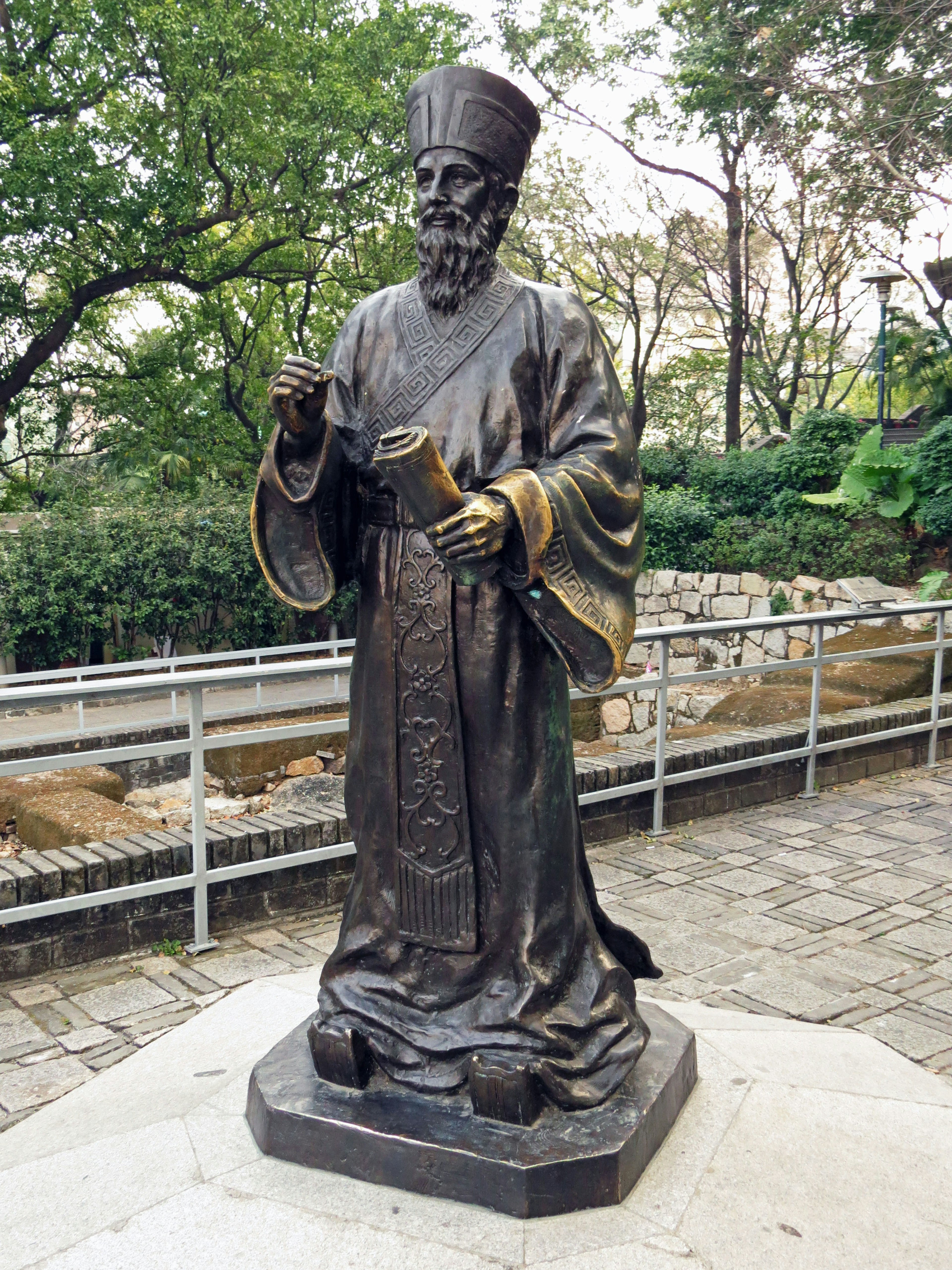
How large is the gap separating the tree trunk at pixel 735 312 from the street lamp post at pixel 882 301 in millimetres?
4308

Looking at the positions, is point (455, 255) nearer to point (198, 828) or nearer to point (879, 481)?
point (198, 828)

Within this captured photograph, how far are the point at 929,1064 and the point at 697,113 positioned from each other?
1842 centimetres

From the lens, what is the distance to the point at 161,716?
11.5m

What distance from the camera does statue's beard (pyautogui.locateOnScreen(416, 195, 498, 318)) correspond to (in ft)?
7.80

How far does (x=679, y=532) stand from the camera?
1644cm

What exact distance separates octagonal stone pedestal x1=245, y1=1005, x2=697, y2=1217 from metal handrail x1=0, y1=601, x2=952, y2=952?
96cm

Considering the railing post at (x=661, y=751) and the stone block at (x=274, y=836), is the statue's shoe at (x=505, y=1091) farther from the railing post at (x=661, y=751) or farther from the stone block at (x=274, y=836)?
the railing post at (x=661, y=751)

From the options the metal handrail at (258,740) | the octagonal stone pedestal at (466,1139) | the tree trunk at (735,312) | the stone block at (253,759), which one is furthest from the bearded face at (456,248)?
the tree trunk at (735,312)

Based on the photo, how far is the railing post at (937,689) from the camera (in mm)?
7535

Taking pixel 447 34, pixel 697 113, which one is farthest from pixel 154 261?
pixel 697 113

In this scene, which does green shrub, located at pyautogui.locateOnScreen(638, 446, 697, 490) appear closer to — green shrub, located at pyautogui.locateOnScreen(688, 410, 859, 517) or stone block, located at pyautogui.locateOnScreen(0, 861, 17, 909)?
green shrub, located at pyautogui.locateOnScreen(688, 410, 859, 517)

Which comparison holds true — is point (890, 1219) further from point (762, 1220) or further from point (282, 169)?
point (282, 169)

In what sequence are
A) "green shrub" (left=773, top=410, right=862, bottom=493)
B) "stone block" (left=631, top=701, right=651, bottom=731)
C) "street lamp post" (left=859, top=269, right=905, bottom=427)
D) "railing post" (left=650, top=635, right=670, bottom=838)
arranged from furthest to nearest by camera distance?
"green shrub" (left=773, top=410, right=862, bottom=493) < "street lamp post" (left=859, top=269, right=905, bottom=427) < "stone block" (left=631, top=701, right=651, bottom=731) < "railing post" (left=650, top=635, right=670, bottom=838)

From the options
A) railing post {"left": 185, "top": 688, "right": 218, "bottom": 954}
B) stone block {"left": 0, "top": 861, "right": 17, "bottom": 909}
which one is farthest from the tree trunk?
stone block {"left": 0, "top": 861, "right": 17, "bottom": 909}
